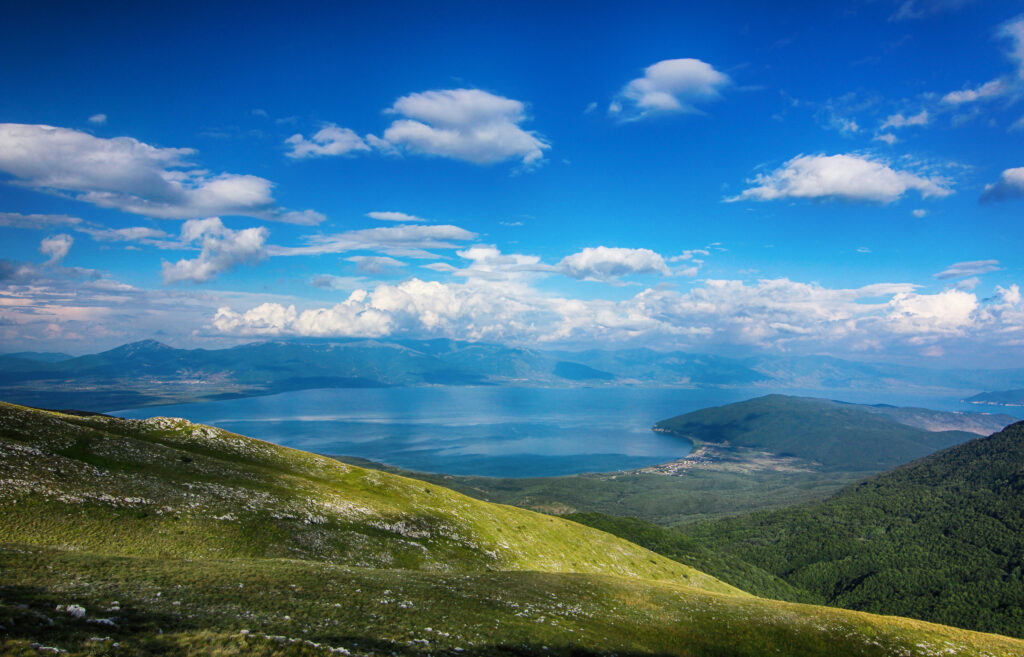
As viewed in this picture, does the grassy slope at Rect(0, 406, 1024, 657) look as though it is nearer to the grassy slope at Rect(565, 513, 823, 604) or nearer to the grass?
the grass

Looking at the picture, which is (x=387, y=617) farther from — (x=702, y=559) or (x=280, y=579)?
(x=702, y=559)

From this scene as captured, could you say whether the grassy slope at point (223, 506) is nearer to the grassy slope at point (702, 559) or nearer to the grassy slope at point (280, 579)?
the grassy slope at point (280, 579)

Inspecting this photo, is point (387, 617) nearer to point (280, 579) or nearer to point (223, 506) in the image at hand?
point (280, 579)

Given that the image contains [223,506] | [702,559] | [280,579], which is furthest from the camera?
[702,559]

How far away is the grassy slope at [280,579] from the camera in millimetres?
18797

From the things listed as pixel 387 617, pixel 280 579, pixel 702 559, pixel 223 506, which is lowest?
pixel 702 559

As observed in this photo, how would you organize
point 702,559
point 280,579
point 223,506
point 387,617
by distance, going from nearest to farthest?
point 387,617
point 280,579
point 223,506
point 702,559

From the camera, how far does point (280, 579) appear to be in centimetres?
2806

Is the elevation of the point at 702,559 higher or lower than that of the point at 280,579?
lower

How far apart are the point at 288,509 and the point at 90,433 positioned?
76.7ft

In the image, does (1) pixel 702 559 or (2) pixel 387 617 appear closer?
(2) pixel 387 617

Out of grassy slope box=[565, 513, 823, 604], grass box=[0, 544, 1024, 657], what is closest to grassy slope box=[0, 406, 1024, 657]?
grass box=[0, 544, 1024, 657]

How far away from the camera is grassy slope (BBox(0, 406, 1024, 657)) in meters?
18.8

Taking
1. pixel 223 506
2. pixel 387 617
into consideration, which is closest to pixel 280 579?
pixel 387 617
